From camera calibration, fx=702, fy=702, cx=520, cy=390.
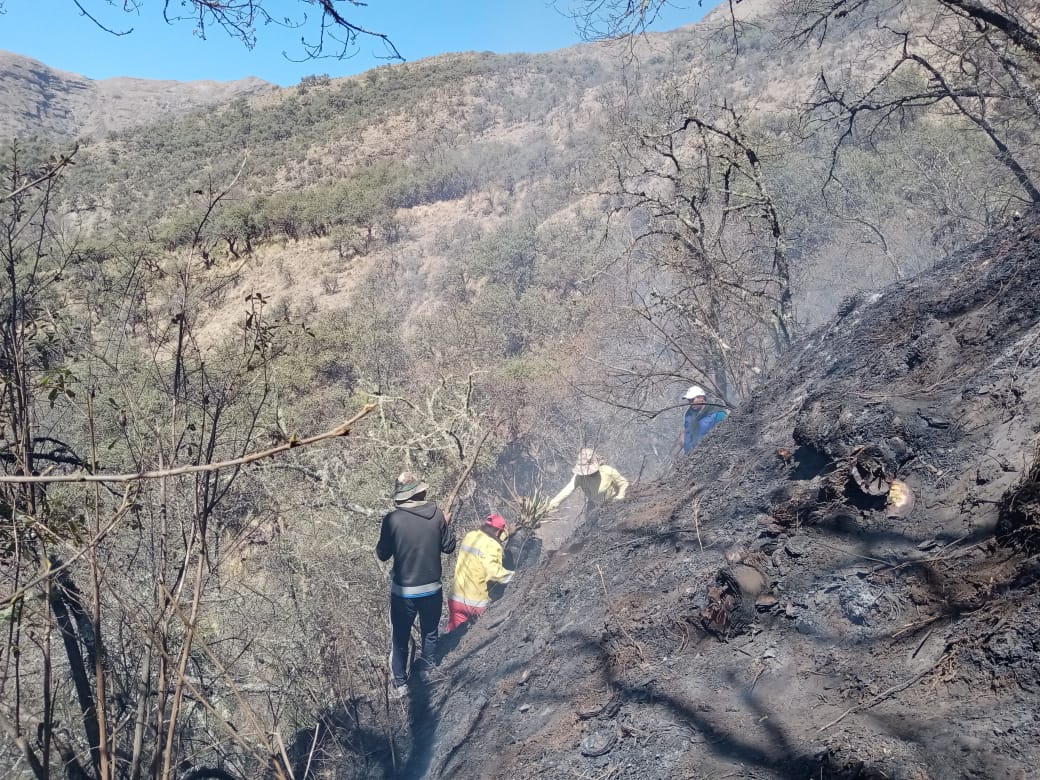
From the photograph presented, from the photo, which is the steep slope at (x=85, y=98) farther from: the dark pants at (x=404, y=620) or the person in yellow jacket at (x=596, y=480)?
the dark pants at (x=404, y=620)

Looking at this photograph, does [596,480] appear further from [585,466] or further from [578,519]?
[578,519]

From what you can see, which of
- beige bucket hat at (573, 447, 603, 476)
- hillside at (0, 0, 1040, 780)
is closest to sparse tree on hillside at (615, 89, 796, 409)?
hillside at (0, 0, 1040, 780)

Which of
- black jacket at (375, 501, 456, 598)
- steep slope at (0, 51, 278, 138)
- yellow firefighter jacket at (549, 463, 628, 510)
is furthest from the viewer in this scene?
steep slope at (0, 51, 278, 138)

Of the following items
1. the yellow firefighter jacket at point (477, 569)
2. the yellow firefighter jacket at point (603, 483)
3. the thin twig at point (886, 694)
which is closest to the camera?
the thin twig at point (886, 694)

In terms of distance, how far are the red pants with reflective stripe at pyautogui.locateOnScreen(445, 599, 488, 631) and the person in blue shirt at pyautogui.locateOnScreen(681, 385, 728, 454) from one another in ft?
10.1

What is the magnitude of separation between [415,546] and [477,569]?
0.88 metres

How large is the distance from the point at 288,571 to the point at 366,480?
195 cm

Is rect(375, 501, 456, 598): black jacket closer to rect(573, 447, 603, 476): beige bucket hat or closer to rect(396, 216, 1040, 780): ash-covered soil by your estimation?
rect(396, 216, 1040, 780): ash-covered soil

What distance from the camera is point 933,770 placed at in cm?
253

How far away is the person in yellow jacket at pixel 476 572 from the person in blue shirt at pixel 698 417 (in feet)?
9.13

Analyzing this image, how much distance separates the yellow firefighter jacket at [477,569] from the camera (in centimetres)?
641

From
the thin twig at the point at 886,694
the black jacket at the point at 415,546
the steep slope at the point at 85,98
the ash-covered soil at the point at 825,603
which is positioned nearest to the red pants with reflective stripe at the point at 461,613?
the ash-covered soil at the point at 825,603

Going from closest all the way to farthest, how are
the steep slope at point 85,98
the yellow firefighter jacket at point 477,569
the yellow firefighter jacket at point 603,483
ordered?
the yellow firefighter jacket at point 477,569, the yellow firefighter jacket at point 603,483, the steep slope at point 85,98

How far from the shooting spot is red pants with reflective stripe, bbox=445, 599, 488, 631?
6625 mm
